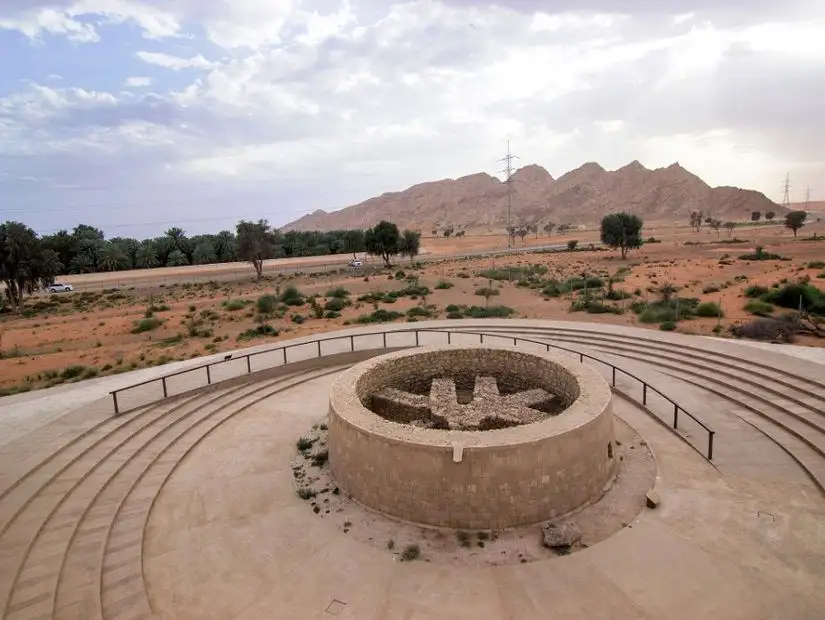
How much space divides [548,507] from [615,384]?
7.47m

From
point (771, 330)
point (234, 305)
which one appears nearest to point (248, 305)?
point (234, 305)

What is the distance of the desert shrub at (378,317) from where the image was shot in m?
28.8

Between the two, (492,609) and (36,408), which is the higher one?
(36,408)

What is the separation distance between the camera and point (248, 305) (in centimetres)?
3750

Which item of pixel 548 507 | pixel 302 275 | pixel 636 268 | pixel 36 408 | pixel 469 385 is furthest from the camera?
pixel 302 275

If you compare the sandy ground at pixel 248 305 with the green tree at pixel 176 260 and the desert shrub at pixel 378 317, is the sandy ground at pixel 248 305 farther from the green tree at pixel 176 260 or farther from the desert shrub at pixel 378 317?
the green tree at pixel 176 260

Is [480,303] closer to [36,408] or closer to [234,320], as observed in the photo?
[234,320]

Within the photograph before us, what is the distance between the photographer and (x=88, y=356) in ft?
80.9

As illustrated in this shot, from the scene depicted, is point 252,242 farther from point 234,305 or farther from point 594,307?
point 594,307

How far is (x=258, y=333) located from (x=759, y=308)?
27044 millimetres

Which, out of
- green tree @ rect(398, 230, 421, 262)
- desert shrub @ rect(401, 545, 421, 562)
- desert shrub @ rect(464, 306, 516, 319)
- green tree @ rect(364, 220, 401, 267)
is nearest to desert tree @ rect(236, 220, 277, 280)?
green tree @ rect(364, 220, 401, 267)

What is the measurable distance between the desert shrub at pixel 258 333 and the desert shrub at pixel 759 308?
25688 mm

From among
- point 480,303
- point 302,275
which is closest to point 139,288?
point 302,275

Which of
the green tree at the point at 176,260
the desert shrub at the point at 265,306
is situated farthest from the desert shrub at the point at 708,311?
the green tree at the point at 176,260
